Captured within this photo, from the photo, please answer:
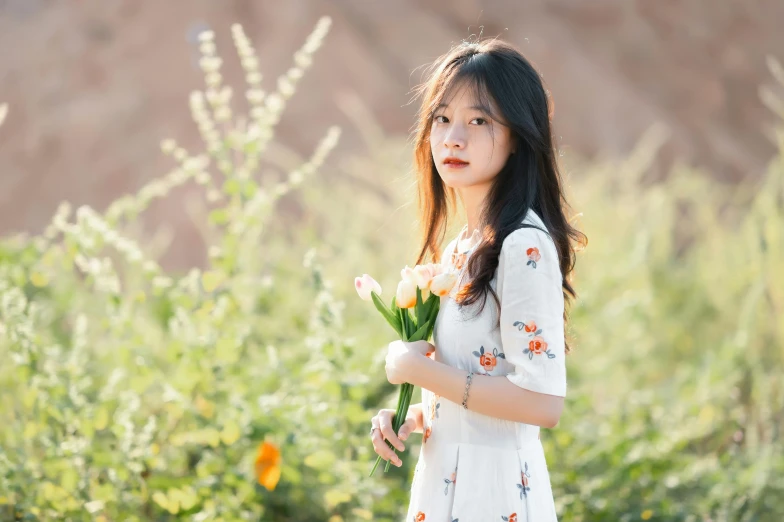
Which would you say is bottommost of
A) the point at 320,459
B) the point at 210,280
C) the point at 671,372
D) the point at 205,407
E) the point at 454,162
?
the point at 320,459

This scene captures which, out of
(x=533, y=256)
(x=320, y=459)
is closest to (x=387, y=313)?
(x=533, y=256)

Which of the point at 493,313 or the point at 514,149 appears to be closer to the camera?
the point at 493,313

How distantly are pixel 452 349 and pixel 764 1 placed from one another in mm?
9675

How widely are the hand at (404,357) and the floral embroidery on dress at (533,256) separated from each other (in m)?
0.23

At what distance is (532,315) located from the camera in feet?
4.71

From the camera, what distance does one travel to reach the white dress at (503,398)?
1438 millimetres

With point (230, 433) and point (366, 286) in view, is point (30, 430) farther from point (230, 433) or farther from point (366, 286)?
point (366, 286)

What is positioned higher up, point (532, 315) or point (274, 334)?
point (274, 334)

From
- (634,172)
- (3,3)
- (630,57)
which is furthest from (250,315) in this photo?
(630,57)

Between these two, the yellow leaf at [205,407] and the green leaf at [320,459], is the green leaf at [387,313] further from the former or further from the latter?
the yellow leaf at [205,407]

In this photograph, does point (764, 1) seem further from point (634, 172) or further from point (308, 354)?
point (308, 354)

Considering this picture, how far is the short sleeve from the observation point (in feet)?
4.69

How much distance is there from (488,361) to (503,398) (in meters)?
0.09

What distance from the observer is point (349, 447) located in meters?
2.41
